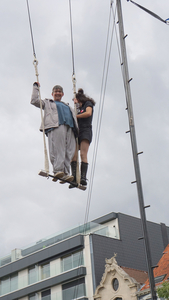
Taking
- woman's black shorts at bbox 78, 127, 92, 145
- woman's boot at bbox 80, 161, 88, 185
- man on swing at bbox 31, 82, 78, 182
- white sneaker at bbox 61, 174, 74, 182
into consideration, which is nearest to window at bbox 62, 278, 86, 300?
woman's boot at bbox 80, 161, 88, 185

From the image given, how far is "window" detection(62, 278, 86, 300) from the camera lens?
29.5 metres

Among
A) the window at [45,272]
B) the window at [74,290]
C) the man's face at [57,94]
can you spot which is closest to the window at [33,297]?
the window at [45,272]

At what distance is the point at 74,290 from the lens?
29844mm

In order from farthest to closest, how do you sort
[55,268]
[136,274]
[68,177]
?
[55,268] < [136,274] < [68,177]

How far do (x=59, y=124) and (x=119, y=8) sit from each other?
3.20m

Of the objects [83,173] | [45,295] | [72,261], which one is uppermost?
[72,261]

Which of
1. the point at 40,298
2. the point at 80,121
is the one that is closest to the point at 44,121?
the point at 80,121

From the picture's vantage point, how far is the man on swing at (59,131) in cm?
863

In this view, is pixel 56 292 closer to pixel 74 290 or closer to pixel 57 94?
pixel 74 290

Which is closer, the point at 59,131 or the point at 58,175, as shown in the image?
the point at 58,175

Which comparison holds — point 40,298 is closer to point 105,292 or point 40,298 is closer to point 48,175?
point 105,292

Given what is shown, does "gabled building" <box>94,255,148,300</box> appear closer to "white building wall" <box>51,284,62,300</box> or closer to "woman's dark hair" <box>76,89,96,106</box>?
"white building wall" <box>51,284,62,300</box>

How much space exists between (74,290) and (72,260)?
2.35m

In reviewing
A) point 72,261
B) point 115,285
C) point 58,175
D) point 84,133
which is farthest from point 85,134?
point 72,261
